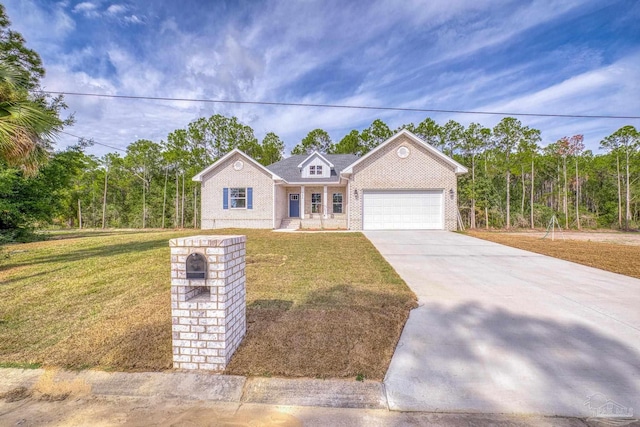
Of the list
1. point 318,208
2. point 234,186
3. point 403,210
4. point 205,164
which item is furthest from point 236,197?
point 205,164

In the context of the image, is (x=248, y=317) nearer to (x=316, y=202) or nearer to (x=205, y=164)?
(x=316, y=202)

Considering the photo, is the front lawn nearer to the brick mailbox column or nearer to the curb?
the curb

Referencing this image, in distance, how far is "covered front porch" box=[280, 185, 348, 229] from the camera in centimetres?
1834

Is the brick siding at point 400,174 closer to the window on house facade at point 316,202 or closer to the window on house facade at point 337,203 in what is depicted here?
the window on house facade at point 337,203

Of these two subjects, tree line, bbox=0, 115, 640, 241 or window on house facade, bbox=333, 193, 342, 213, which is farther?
window on house facade, bbox=333, 193, 342, 213

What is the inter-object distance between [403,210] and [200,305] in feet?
46.1

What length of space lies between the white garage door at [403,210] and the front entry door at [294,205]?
5.79m

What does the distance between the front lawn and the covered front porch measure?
1111 cm

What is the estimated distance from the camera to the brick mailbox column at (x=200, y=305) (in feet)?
8.45

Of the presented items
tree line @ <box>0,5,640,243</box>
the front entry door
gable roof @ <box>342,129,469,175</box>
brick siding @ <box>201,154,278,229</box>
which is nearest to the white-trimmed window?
brick siding @ <box>201,154,278,229</box>

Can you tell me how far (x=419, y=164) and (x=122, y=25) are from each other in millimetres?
14797

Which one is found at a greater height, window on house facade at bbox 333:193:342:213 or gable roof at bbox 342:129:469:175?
gable roof at bbox 342:129:469:175

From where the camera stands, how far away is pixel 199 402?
2.20 m

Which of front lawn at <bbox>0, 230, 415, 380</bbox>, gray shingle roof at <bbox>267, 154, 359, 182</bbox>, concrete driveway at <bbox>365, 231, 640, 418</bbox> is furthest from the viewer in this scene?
gray shingle roof at <bbox>267, 154, 359, 182</bbox>
